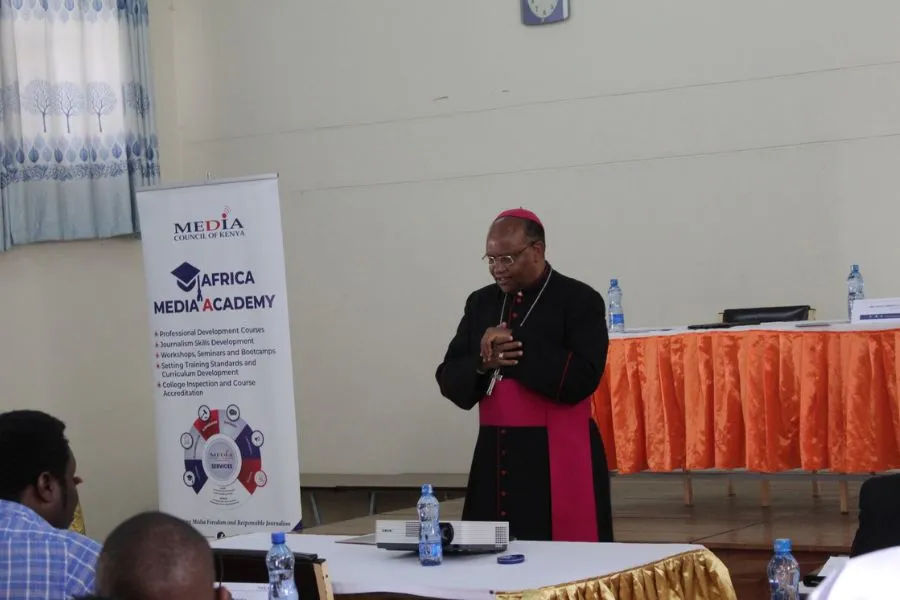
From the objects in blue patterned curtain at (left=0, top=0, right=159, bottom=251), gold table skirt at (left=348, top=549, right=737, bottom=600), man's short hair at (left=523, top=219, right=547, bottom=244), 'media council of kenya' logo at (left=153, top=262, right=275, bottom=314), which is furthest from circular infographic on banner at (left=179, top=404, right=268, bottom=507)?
gold table skirt at (left=348, top=549, right=737, bottom=600)

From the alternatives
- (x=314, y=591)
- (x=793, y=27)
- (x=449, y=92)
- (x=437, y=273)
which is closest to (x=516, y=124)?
(x=449, y=92)

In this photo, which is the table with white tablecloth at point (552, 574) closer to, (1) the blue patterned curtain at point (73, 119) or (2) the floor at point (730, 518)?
(2) the floor at point (730, 518)

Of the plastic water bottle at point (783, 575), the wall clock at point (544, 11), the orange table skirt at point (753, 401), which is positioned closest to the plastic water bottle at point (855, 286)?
the orange table skirt at point (753, 401)

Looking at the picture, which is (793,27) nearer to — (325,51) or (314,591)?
(325,51)

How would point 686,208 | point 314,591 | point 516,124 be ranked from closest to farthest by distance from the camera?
point 314,591 → point 686,208 → point 516,124

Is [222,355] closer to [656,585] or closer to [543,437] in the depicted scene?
[543,437]

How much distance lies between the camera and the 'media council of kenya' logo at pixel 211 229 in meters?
5.65

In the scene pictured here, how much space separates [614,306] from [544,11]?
6.45 feet

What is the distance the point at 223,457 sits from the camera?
5699 millimetres

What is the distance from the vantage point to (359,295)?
27.7 feet

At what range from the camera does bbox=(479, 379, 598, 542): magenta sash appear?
12.0 feet

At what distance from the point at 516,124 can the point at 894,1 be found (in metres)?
2.34

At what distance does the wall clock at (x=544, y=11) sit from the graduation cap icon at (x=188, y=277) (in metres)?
3.08

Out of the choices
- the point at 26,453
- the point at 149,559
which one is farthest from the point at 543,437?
the point at 149,559
